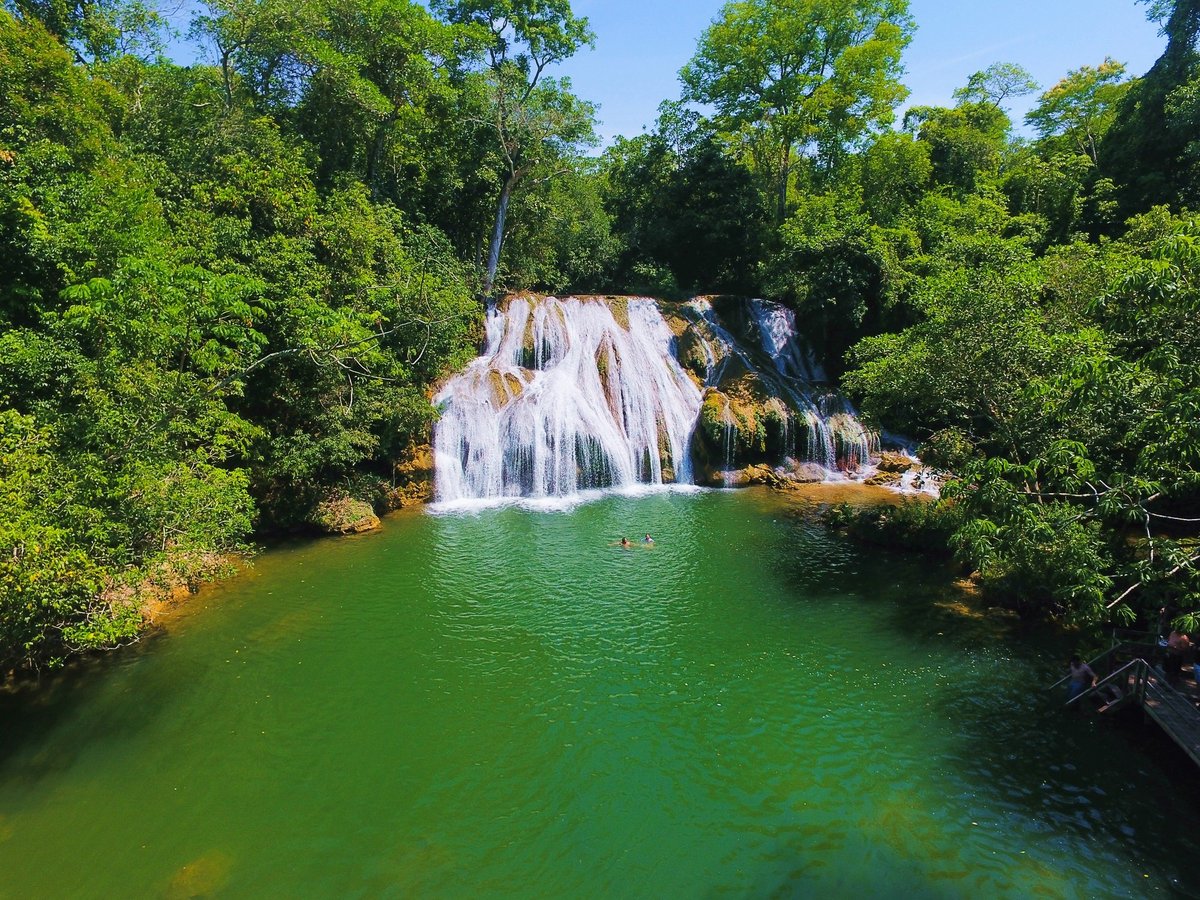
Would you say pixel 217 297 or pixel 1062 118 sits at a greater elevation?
pixel 1062 118

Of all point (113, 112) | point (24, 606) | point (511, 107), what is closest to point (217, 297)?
point (24, 606)

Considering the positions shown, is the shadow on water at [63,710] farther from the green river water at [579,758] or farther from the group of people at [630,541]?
the group of people at [630,541]

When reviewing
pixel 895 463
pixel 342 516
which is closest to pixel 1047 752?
pixel 342 516

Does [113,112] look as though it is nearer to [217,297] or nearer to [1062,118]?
[217,297]

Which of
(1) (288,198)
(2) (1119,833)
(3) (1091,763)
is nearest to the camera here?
(2) (1119,833)

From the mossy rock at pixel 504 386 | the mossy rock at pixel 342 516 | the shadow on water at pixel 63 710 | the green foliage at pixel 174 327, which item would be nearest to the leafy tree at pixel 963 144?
the mossy rock at pixel 504 386

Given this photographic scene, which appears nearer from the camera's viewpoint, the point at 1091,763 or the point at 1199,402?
the point at 1199,402
